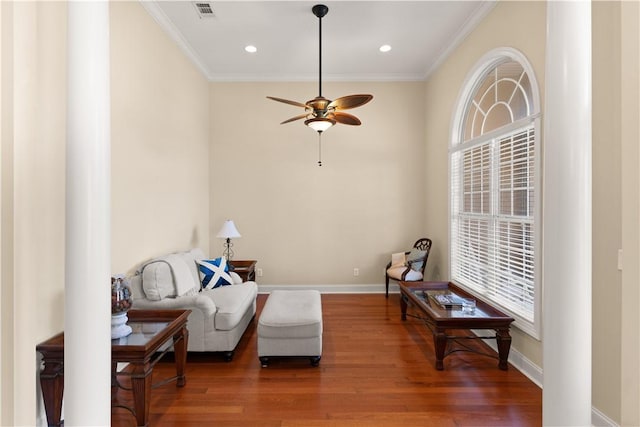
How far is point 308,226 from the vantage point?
512 cm

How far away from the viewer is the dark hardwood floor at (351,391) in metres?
2.08

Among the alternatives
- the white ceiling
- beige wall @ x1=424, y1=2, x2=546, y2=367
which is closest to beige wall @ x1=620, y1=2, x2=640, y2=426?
beige wall @ x1=424, y1=2, x2=546, y2=367

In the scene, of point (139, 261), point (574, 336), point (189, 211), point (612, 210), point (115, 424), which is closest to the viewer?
point (574, 336)

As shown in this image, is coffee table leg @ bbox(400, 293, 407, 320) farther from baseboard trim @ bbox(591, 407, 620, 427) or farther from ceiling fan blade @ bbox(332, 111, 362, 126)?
ceiling fan blade @ bbox(332, 111, 362, 126)

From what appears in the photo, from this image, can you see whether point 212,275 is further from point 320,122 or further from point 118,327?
point 320,122

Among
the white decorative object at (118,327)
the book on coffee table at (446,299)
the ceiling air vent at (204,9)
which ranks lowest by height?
the book on coffee table at (446,299)

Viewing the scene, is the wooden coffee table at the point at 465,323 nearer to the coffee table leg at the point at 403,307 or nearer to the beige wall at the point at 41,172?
the coffee table leg at the point at 403,307

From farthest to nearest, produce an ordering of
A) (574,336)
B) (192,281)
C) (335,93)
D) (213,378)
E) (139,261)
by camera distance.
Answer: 1. (335,93)
2. (192,281)
3. (139,261)
4. (213,378)
5. (574,336)

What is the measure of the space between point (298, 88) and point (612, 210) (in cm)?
432

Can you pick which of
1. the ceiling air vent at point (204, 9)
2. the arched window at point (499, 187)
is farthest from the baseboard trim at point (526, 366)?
the ceiling air vent at point (204, 9)

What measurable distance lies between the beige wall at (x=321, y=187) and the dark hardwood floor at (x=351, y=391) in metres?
1.97

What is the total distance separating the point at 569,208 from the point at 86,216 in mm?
1955

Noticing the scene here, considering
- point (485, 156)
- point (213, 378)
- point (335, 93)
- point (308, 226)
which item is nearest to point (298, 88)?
point (335, 93)

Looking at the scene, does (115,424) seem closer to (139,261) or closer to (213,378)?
(213,378)
